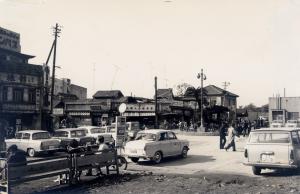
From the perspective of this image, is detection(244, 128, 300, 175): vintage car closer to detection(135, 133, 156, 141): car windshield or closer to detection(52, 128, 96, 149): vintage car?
detection(135, 133, 156, 141): car windshield

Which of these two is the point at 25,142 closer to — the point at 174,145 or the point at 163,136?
the point at 163,136

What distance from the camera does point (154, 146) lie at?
56.2ft

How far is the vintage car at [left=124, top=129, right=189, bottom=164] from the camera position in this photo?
55.2ft

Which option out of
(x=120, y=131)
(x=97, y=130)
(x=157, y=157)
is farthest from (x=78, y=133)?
(x=157, y=157)

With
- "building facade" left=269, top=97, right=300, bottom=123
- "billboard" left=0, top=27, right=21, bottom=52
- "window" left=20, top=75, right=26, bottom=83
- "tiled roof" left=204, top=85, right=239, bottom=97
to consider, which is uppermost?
"billboard" left=0, top=27, right=21, bottom=52

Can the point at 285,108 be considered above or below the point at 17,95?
below

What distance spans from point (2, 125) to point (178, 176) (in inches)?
990

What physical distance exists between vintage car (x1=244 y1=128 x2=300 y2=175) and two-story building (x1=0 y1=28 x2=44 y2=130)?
23982 mm

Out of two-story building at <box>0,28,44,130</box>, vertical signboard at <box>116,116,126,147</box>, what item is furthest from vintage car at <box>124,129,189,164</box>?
two-story building at <box>0,28,44,130</box>

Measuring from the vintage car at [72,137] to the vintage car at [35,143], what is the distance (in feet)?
2.14

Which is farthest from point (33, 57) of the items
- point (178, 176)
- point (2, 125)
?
point (178, 176)

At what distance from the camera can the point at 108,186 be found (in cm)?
1158

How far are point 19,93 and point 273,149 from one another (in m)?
29.5

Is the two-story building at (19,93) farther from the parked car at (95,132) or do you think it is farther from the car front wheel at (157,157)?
the car front wheel at (157,157)
